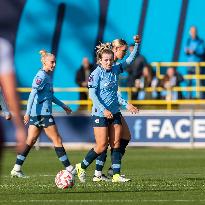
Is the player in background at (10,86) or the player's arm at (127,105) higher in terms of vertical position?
the player in background at (10,86)

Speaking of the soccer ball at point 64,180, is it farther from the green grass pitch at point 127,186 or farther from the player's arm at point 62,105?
the player's arm at point 62,105

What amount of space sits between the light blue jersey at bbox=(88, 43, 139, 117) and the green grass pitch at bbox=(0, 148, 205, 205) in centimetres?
119

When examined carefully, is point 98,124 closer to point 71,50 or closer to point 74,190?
point 74,190

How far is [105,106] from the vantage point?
1675cm

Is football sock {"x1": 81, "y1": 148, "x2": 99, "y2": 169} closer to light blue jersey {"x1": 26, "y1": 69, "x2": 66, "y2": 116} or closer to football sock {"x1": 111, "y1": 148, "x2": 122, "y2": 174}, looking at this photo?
football sock {"x1": 111, "y1": 148, "x2": 122, "y2": 174}

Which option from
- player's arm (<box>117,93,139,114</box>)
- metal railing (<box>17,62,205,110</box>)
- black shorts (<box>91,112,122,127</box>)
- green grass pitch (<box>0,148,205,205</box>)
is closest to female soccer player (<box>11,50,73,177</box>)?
green grass pitch (<box>0,148,205,205</box>)

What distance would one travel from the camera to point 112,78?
16797 millimetres

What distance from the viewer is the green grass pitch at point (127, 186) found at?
1366 cm

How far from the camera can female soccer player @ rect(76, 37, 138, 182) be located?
16.5 m

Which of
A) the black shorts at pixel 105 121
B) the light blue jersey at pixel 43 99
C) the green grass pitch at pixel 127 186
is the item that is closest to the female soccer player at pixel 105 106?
the black shorts at pixel 105 121

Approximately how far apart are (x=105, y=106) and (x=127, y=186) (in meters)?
1.59

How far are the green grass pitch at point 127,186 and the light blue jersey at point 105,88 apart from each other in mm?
1191

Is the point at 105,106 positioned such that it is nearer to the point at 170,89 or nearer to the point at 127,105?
the point at 127,105

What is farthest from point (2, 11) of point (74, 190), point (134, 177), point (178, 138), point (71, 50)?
point (74, 190)
